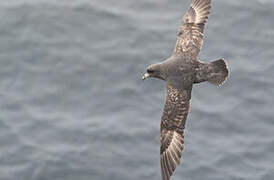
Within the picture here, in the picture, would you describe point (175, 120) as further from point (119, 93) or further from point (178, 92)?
point (119, 93)

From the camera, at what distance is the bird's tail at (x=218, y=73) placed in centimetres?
1530

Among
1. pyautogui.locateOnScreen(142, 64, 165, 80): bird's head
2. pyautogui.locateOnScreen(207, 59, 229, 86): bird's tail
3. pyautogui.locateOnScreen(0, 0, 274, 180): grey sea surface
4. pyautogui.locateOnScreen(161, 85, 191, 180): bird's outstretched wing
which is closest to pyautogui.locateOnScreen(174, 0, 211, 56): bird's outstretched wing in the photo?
pyautogui.locateOnScreen(142, 64, 165, 80): bird's head

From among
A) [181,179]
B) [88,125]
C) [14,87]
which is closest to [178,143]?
[181,179]

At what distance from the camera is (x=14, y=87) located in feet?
68.4

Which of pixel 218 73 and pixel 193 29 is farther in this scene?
pixel 193 29

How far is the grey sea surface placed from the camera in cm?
1930

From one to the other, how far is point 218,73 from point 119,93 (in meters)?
5.74

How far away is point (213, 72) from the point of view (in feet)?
50.3

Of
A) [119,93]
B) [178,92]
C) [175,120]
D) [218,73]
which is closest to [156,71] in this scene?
[178,92]

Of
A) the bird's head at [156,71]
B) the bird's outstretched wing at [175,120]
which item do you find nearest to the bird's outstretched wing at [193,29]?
the bird's head at [156,71]

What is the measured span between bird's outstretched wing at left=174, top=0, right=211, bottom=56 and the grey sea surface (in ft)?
12.9

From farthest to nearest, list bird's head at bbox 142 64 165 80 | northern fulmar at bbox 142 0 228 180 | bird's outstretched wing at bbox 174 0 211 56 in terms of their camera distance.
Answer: bird's outstretched wing at bbox 174 0 211 56, bird's head at bbox 142 64 165 80, northern fulmar at bbox 142 0 228 180

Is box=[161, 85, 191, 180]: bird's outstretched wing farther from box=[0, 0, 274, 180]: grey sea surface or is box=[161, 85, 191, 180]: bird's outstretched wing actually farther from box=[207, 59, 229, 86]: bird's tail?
box=[0, 0, 274, 180]: grey sea surface

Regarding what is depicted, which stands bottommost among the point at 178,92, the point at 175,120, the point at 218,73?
the point at 175,120
